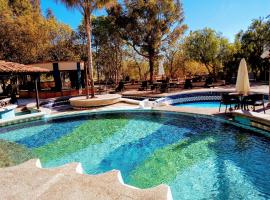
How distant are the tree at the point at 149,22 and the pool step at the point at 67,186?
71.0ft

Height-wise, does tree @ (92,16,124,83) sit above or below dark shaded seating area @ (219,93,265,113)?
above

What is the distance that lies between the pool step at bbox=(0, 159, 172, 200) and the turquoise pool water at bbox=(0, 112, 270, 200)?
54.1 inches

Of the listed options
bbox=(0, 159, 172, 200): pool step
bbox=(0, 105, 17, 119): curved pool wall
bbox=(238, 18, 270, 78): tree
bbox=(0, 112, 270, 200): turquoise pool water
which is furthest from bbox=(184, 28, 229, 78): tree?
bbox=(0, 159, 172, 200): pool step

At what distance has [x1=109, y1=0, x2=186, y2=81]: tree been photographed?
23.5 meters

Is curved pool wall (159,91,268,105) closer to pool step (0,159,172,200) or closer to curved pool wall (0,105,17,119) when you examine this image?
curved pool wall (0,105,17,119)

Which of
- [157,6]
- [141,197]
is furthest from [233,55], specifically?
[141,197]

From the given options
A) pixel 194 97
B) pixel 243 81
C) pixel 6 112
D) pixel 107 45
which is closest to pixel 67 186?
pixel 243 81

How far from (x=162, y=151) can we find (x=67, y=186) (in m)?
3.68

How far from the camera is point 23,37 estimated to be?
25.5 m

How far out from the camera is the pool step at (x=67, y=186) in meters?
3.27

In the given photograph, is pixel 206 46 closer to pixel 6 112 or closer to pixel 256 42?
pixel 256 42

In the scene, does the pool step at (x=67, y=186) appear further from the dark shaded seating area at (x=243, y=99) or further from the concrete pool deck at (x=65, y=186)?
the dark shaded seating area at (x=243, y=99)

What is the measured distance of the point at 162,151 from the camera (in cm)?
677

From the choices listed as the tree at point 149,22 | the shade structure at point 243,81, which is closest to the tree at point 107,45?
the tree at point 149,22
